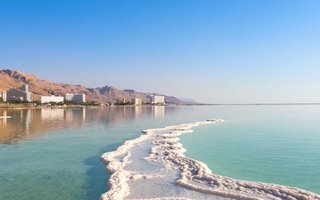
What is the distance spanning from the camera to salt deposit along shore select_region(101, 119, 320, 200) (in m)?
12.4

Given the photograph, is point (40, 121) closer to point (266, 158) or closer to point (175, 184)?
point (266, 158)

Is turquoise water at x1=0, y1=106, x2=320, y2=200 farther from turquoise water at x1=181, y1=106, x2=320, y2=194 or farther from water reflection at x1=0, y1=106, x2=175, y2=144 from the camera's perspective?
water reflection at x1=0, y1=106, x2=175, y2=144

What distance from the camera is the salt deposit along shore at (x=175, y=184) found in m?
12.4

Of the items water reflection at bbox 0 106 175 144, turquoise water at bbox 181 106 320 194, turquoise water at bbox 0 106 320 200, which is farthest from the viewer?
water reflection at bbox 0 106 175 144

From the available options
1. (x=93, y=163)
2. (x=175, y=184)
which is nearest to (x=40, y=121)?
(x=93, y=163)

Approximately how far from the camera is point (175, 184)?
46.1ft

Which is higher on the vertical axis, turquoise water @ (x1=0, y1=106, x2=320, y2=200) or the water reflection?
the water reflection

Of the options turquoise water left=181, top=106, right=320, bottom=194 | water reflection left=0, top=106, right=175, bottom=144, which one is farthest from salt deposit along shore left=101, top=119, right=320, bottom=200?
water reflection left=0, top=106, right=175, bottom=144

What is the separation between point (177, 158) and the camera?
1952 centimetres

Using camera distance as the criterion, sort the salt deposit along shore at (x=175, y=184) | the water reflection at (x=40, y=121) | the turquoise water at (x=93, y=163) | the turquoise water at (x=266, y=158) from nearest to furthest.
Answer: the salt deposit along shore at (x=175, y=184)
the turquoise water at (x=93, y=163)
the turquoise water at (x=266, y=158)
the water reflection at (x=40, y=121)

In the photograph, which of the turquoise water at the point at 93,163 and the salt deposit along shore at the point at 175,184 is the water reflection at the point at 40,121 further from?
the salt deposit along shore at the point at 175,184

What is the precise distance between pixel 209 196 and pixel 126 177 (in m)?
4.46

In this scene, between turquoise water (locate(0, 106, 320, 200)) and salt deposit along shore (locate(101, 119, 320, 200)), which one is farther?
turquoise water (locate(0, 106, 320, 200))

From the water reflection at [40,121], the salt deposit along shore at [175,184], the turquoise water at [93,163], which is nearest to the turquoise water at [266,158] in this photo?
the turquoise water at [93,163]
